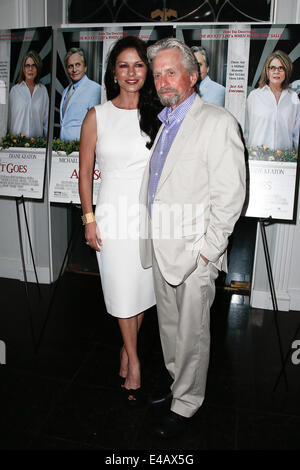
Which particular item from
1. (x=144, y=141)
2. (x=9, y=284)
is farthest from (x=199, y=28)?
(x=9, y=284)

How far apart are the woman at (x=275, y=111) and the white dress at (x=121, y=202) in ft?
3.03

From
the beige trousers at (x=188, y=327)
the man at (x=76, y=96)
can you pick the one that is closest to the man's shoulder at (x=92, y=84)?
the man at (x=76, y=96)

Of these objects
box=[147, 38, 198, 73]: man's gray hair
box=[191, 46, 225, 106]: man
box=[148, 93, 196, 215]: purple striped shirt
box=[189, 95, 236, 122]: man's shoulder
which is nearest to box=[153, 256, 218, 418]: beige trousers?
box=[148, 93, 196, 215]: purple striped shirt

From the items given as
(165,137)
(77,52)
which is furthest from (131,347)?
(77,52)

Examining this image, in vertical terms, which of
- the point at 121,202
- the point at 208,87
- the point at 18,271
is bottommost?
the point at 18,271

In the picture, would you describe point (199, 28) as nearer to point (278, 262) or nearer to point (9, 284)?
point (278, 262)

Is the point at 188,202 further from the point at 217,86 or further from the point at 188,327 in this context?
the point at 217,86

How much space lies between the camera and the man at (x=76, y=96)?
2578 millimetres

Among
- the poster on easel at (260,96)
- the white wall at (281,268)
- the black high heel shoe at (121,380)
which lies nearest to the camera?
the black high heel shoe at (121,380)

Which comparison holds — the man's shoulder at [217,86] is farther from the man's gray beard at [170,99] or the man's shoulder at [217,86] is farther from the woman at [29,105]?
the woman at [29,105]

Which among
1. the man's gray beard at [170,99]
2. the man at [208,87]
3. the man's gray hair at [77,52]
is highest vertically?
the man's gray hair at [77,52]

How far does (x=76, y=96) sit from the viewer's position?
2.62 metres

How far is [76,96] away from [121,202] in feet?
3.66
